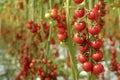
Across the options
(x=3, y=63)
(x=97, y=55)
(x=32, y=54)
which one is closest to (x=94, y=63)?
(x=97, y=55)

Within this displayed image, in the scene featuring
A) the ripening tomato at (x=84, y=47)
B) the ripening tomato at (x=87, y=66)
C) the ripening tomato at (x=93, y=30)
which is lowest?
the ripening tomato at (x=87, y=66)

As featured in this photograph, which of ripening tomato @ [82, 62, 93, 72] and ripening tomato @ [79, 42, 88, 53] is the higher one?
ripening tomato @ [79, 42, 88, 53]

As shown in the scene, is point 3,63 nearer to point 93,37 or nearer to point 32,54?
point 32,54

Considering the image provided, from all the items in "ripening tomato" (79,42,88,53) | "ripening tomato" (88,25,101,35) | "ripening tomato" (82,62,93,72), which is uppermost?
"ripening tomato" (88,25,101,35)

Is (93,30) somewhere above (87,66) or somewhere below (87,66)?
above

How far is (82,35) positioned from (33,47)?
5.80ft

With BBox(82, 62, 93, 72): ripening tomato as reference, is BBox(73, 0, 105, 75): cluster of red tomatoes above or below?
above

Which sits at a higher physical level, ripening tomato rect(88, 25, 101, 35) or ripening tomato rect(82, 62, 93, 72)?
ripening tomato rect(88, 25, 101, 35)

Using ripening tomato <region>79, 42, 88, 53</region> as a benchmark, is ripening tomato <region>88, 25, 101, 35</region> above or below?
above

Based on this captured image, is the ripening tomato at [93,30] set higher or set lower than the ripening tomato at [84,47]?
higher

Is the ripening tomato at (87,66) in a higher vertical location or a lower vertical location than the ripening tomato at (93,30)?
lower

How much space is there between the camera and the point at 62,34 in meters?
1.12

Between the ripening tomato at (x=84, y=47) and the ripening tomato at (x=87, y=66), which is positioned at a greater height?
the ripening tomato at (x=84, y=47)

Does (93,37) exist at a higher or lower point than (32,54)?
higher
